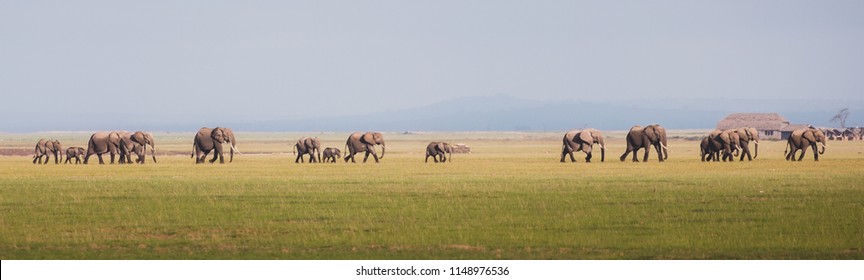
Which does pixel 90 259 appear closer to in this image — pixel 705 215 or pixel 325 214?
pixel 325 214

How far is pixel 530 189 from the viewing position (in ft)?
133

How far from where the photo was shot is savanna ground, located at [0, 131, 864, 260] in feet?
78.2

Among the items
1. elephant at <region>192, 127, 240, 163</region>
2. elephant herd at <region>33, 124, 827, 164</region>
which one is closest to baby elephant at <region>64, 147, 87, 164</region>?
elephant herd at <region>33, 124, 827, 164</region>

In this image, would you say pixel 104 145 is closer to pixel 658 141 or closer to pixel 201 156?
pixel 201 156

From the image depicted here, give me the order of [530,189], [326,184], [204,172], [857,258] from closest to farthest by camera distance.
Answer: [857,258]
[530,189]
[326,184]
[204,172]

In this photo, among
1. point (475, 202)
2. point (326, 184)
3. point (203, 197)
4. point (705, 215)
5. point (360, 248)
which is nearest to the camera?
point (360, 248)

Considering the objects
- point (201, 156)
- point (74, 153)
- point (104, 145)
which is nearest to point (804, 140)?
point (201, 156)

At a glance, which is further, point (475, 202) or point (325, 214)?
point (475, 202)

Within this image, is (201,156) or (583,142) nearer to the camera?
(583,142)

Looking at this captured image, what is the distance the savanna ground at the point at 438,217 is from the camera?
2383cm

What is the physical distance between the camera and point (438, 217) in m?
30.0

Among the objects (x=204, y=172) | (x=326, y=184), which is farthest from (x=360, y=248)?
(x=204, y=172)

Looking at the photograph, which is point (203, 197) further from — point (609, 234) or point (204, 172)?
point (204, 172)

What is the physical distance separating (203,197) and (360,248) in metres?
13.9
